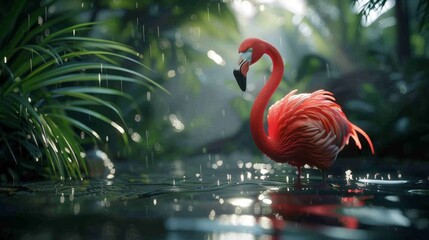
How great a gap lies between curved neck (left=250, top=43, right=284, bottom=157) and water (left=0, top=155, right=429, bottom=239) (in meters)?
0.35

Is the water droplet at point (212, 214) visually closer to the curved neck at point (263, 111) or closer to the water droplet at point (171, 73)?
the curved neck at point (263, 111)

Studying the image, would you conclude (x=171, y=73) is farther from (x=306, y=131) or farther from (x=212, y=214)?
(x=212, y=214)

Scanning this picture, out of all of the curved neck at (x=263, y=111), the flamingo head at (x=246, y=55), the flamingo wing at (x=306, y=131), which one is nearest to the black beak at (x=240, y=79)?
the flamingo head at (x=246, y=55)

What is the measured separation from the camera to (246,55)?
16.8 feet

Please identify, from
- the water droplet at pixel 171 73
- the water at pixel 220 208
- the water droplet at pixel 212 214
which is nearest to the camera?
the water at pixel 220 208

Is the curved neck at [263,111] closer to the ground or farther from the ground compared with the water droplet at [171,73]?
closer to the ground

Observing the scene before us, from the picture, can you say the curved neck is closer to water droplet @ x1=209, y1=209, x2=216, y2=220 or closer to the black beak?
the black beak

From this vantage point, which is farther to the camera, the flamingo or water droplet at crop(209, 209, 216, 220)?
the flamingo

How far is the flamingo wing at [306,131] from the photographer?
5.07 m

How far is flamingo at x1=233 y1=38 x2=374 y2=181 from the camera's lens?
505 cm

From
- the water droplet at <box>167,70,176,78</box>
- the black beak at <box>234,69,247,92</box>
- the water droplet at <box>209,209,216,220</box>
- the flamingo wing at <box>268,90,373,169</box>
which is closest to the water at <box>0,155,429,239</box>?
the water droplet at <box>209,209,216,220</box>

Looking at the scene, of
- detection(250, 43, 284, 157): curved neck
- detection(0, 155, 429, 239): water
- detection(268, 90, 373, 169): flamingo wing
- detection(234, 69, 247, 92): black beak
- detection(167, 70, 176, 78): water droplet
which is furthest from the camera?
detection(167, 70, 176, 78): water droplet

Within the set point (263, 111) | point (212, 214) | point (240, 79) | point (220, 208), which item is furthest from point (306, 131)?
point (212, 214)

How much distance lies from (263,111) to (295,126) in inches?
10.9
